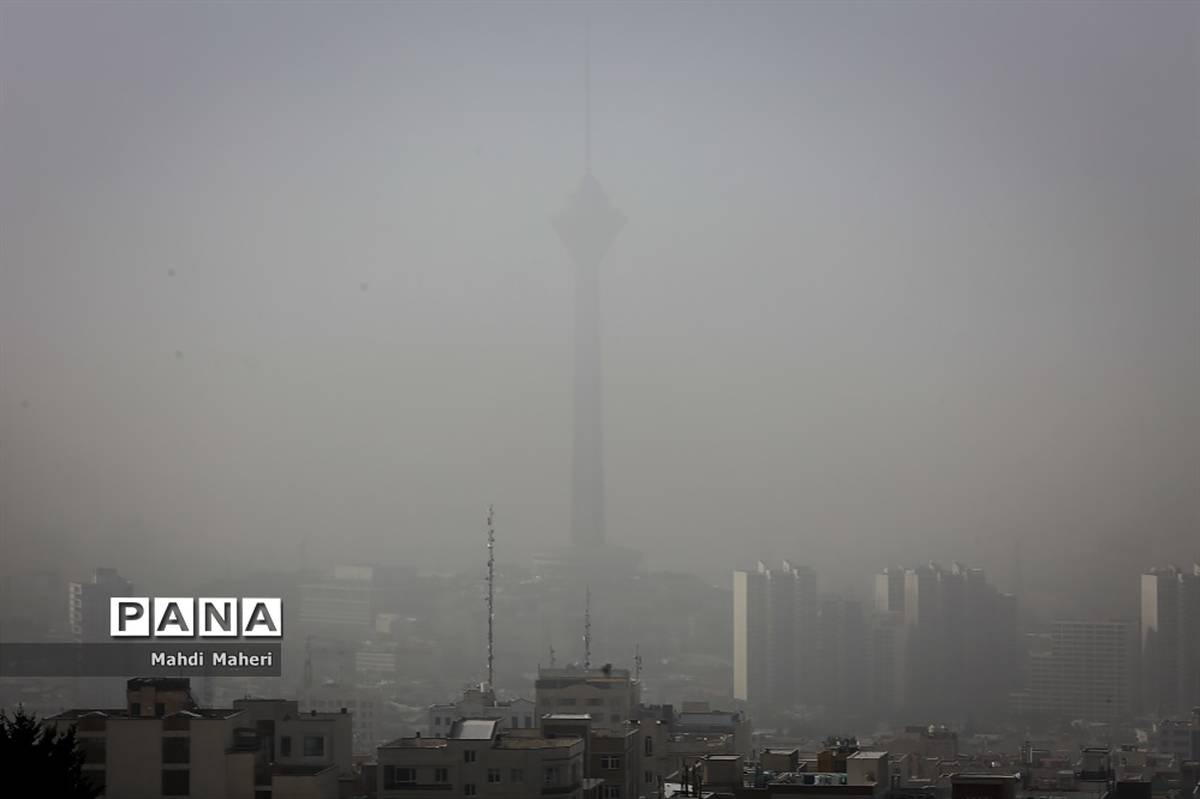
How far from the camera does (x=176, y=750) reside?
25.3ft

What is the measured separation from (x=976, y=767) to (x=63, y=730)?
4.89 meters

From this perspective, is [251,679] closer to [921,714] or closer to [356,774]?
[356,774]

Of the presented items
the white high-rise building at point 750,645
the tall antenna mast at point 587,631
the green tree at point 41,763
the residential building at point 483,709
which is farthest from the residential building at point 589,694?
the green tree at point 41,763

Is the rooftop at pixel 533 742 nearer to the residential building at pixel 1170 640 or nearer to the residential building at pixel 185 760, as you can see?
the residential building at pixel 185 760

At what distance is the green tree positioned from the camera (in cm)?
578

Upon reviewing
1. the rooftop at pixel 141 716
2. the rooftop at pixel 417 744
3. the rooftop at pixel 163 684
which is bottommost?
the rooftop at pixel 417 744

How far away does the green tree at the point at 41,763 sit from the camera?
5.78m

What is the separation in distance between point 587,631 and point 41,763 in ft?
23.0

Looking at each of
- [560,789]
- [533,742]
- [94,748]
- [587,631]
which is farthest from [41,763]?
[587,631]

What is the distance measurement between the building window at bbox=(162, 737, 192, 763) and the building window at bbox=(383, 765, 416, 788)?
0.81 metres

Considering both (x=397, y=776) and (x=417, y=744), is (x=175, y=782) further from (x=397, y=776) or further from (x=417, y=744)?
(x=417, y=744)

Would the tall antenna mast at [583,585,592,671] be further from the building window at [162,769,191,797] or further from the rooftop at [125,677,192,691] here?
the building window at [162,769,191,797]

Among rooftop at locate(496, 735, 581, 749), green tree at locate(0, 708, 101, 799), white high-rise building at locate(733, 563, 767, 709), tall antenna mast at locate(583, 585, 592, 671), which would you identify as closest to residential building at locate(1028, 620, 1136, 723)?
white high-rise building at locate(733, 563, 767, 709)

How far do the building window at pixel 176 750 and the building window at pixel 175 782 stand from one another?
4cm
